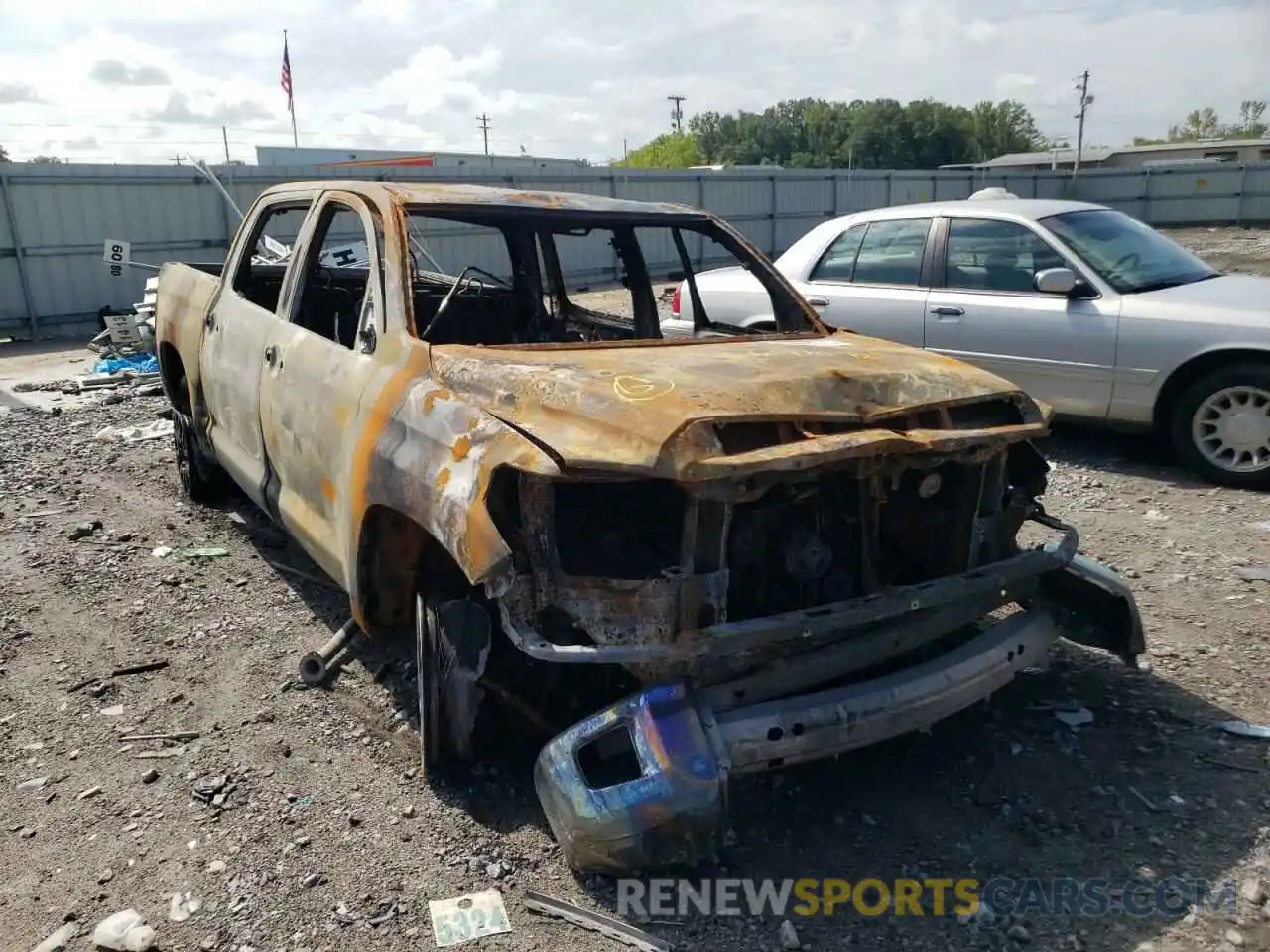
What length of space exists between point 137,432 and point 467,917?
639 cm

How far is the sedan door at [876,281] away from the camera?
687 centimetres

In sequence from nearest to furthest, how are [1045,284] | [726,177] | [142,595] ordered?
[142,595], [1045,284], [726,177]

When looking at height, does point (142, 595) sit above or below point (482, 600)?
below

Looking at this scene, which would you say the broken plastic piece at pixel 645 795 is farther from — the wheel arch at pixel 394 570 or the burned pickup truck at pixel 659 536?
the wheel arch at pixel 394 570

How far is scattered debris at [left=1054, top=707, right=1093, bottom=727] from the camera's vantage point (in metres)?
3.40

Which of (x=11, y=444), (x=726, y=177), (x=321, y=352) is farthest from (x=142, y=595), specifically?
(x=726, y=177)

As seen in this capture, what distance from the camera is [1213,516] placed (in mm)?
5398

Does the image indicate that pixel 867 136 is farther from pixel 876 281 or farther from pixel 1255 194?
pixel 876 281

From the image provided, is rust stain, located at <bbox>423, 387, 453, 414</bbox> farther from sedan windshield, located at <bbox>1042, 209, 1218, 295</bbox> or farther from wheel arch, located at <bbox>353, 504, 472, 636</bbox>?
sedan windshield, located at <bbox>1042, 209, 1218, 295</bbox>

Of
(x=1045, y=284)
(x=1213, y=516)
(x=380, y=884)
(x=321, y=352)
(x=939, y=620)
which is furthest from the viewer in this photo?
(x=1045, y=284)

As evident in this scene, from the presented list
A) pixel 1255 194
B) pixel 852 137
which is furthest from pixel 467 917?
pixel 852 137

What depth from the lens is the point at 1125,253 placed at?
21.3ft

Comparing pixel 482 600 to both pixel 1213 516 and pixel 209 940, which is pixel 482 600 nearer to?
pixel 209 940

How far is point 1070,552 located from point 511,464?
1895 mm
